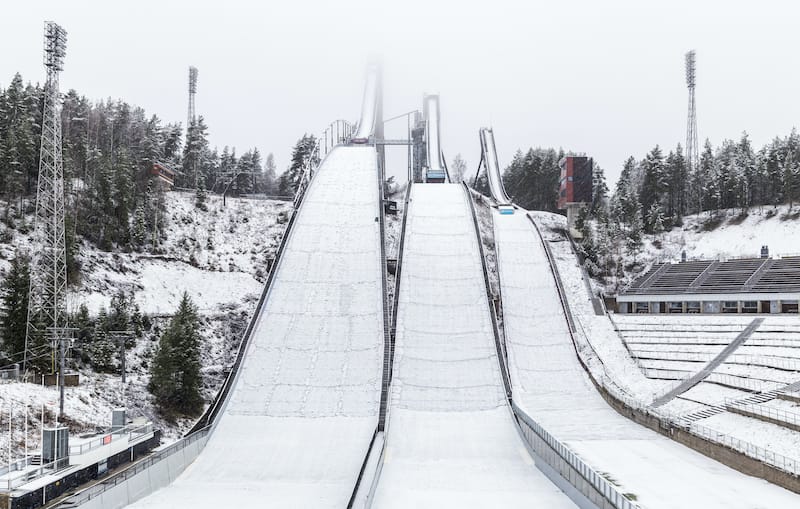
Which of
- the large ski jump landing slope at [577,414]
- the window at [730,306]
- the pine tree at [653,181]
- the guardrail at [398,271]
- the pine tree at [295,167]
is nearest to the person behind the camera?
the large ski jump landing slope at [577,414]

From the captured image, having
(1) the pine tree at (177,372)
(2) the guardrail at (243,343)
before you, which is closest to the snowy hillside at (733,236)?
(2) the guardrail at (243,343)

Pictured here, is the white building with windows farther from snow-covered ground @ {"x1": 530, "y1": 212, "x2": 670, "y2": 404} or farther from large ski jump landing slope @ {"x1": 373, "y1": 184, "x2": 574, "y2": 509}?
large ski jump landing slope @ {"x1": 373, "y1": 184, "x2": 574, "y2": 509}

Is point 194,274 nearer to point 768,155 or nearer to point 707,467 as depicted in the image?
point 707,467

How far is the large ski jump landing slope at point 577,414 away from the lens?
1223 cm

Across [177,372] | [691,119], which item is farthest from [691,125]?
[177,372]

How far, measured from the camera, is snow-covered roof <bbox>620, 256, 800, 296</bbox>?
89.1ft

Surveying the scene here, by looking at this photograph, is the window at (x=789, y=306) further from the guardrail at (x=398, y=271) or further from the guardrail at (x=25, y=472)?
the guardrail at (x=25, y=472)

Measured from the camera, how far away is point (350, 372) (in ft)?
67.9

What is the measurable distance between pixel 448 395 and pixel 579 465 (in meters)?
8.02

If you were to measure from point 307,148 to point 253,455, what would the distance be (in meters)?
39.7

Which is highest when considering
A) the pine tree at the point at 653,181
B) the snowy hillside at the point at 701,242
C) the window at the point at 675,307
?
the pine tree at the point at 653,181

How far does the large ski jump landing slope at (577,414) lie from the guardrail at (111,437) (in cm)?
998

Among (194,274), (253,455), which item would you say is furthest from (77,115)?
(253,455)

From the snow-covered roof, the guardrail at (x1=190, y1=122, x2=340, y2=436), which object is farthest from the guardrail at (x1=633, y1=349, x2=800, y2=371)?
the guardrail at (x1=190, y1=122, x2=340, y2=436)
